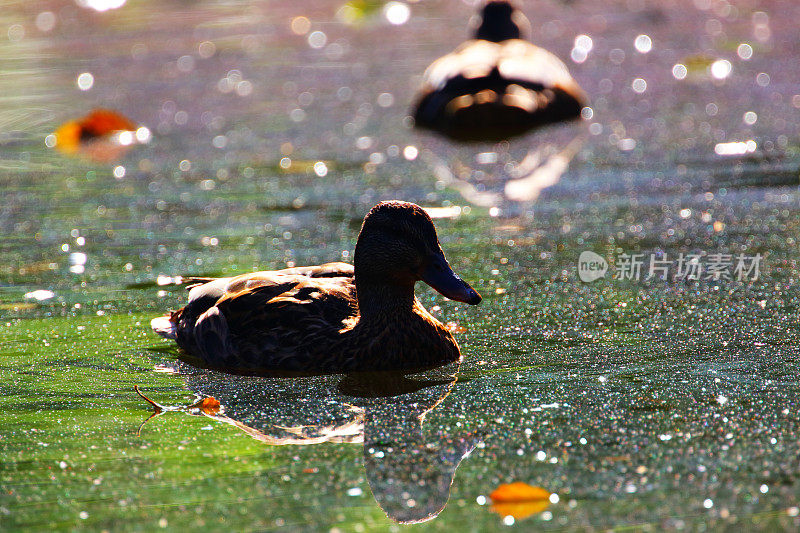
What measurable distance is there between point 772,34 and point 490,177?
19.4ft

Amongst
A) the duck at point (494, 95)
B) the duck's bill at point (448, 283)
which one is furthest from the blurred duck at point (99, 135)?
the duck's bill at point (448, 283)

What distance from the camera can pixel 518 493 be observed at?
3922mm

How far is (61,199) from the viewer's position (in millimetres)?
8625

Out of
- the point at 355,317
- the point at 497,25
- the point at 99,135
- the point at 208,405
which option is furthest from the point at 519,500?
the point at 497,25

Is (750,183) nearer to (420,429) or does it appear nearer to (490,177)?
(490,177)

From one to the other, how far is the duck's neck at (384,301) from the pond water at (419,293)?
0.36 metres

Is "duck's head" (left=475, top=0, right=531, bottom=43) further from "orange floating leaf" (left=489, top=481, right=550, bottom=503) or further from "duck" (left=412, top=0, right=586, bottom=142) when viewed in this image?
"orange floating leaf" (left=489, top=481, right=550, bottom=503)

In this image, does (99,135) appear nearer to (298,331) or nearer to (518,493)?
(298,331)

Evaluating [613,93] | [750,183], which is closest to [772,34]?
[613,93]

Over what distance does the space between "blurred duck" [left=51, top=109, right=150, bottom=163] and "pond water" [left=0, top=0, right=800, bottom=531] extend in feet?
0.76

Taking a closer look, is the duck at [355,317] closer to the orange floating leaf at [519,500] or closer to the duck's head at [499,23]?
the orange floating leaf at [519,500]

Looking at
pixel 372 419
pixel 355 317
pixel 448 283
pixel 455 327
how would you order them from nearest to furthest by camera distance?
pixel 372 419 → pixel 448 283 → pixel 355 317 → pixel 455 327

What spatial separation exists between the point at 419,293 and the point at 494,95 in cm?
433

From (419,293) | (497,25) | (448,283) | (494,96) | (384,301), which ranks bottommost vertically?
(419,293)
